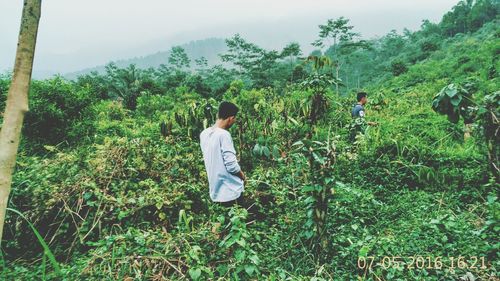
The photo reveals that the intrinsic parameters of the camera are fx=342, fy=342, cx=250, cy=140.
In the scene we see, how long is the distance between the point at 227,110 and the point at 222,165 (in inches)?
19.9

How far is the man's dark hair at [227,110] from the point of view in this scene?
3.14 meters

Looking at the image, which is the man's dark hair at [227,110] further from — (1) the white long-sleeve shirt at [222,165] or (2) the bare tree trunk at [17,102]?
(2) the bare tree trunk at [17,102]

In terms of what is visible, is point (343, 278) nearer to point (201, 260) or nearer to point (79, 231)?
point (201, 260)

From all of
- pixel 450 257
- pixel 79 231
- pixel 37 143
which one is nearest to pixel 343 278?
pixel 450 257

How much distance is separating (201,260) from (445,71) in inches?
924

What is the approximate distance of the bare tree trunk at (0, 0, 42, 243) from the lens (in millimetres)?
1088

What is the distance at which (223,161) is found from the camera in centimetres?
310

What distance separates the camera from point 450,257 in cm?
269

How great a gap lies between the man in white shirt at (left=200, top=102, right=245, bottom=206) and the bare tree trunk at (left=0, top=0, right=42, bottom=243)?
198 centimetres

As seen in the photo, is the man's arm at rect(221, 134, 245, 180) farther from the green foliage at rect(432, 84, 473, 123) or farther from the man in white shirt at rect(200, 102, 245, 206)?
the green foliage at rect(432, 84, 473, 123)
